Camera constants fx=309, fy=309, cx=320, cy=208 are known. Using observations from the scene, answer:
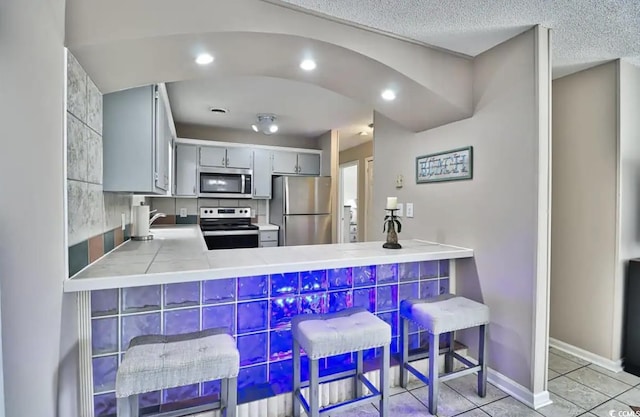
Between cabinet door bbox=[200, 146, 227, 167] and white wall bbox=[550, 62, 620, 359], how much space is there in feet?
12.7

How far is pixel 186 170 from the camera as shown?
429 cm

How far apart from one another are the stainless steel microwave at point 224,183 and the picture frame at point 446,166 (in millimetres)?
2721

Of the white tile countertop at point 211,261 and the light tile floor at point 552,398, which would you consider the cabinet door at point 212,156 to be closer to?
the white tile countertop at point 211,261

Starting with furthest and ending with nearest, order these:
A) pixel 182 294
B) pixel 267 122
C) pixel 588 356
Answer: pixel 267 122 < pixel 588 356 < pixel 182 294

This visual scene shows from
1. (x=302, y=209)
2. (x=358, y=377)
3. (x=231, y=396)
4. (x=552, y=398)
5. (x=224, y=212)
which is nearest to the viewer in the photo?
(x=231, y=396)

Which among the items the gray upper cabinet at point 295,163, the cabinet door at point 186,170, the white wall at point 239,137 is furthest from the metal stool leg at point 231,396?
the white wall at point 239,137

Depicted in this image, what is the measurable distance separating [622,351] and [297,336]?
8.21 feet

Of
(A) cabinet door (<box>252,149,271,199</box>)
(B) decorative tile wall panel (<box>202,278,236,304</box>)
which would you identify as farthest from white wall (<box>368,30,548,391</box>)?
(A) cabinet door (<box>252,149,271,199</box>)

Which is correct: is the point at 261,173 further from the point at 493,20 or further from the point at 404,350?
the point at 493,20

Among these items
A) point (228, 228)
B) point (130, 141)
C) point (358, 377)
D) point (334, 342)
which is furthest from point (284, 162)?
point (334, 342)

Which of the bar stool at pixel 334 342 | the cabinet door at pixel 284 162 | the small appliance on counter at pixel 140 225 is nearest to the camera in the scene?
the bar stool at pixel 334 342

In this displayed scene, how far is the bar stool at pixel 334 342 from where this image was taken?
4.74 feet

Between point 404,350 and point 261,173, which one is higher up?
point 261,173

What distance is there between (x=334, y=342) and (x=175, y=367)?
68 cm
